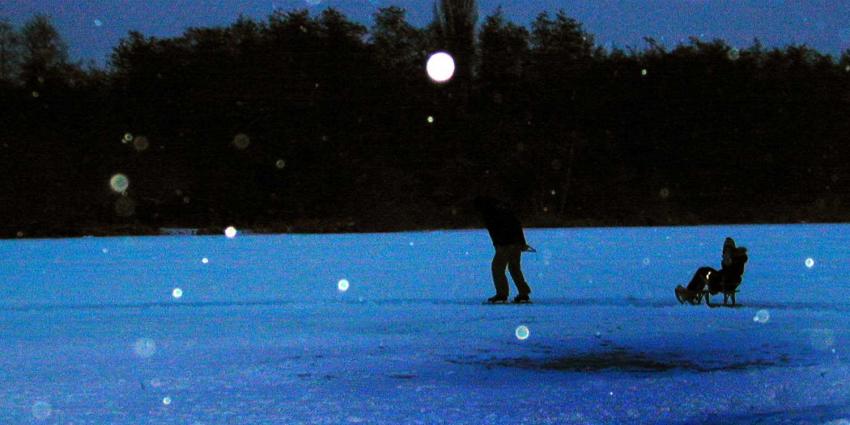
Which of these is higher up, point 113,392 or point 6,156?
point 6,156

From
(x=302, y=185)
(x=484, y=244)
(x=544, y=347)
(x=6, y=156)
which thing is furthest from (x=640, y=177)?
(x=544, y=347)

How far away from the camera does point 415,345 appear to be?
981cm

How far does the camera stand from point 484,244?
90.6 feet

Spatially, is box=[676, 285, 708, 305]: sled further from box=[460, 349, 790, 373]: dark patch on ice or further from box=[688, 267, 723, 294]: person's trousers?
box=[460, 349, 790, 373]: dark patch on ice

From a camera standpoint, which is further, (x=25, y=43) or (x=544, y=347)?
(x=25, y=43)

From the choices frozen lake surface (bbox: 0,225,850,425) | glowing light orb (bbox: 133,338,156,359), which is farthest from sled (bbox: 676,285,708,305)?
glowing light orb (bbox: 133,338,156,359)

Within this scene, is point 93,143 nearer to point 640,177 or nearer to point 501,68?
point 501,68

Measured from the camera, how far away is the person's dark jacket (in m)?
13.8

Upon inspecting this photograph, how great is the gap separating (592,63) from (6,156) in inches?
1001

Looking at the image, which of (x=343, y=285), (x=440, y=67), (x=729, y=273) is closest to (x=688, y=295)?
(x=729, y=273)

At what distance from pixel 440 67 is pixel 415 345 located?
129ft

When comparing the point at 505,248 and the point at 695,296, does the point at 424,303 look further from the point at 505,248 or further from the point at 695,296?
the point at 695,296

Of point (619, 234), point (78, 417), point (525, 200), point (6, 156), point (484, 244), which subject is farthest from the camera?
point (525, 200)

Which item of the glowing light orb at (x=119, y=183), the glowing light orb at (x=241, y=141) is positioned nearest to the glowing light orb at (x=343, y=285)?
the glowing light orb at (x=119, y=183)
